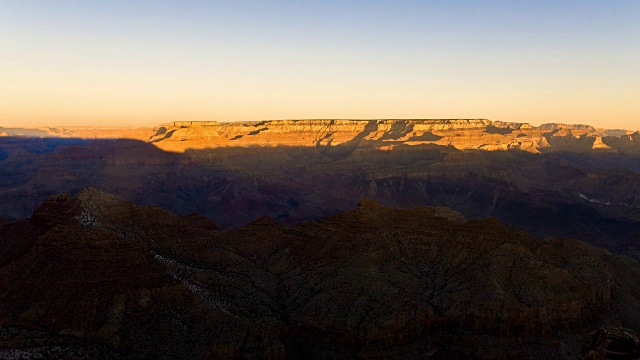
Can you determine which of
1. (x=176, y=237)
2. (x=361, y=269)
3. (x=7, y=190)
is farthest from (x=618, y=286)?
(x=7, y=190)

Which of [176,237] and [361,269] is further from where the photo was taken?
[176,237]

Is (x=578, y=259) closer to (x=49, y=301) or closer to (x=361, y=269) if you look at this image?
Result: (x=361, y=269)

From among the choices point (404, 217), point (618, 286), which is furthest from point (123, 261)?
point (618, 286)

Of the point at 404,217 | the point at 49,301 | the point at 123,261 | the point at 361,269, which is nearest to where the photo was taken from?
the point at 49,301

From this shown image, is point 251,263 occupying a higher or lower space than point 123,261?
lower

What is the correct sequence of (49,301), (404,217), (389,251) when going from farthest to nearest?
1. (404,217)
2. (389,251)
3. (49,301)

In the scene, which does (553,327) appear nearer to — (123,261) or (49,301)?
(123,261)

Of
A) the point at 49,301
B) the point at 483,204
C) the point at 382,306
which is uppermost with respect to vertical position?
the point at 49,301
